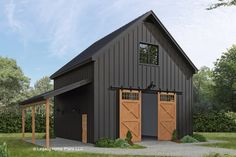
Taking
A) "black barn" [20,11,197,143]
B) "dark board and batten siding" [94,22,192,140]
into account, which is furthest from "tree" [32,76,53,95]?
"dark board and batten siding" [94,22,192,140]

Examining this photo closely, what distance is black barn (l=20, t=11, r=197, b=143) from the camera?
1722 centimetres

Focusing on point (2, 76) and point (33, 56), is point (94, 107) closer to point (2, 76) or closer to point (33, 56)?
point (2, 76)

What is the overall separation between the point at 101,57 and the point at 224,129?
16.7 meters

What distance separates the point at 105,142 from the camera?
16.2 m

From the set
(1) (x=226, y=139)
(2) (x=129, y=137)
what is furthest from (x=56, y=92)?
(1) (x=226, y=139)

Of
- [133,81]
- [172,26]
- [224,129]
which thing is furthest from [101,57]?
[224,129]

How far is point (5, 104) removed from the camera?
45406 mm

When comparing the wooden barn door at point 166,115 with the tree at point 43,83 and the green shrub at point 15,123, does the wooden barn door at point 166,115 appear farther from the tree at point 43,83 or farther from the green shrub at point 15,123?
the tree at point 43,83

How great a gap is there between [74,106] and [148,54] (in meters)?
4.78

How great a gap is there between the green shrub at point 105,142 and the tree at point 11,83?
102ft

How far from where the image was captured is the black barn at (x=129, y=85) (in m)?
17.2

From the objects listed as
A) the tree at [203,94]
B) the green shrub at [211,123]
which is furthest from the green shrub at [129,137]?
the tree at [203,94]

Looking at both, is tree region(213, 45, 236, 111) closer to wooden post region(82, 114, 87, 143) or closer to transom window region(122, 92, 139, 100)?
transom window region(122, 92, 139, 100)

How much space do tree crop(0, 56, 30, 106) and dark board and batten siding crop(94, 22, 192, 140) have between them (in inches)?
1166
